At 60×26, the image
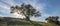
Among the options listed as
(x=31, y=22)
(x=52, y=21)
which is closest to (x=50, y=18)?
(x=52, y=21)

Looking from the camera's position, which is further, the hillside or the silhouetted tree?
the hillside

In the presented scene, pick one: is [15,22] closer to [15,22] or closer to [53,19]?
[15,22]

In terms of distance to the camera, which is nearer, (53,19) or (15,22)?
(53,19)

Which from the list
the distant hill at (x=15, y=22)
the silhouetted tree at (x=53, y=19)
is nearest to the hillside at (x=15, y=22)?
the distant hill at (x=15, y=22)

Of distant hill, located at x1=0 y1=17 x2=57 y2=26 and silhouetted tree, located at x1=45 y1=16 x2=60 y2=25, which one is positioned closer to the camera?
silhouetted tree, located at x1=45 y1=16 x2=60 y2=25

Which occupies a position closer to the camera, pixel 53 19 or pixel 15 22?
pixel 53 19

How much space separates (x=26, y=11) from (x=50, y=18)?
400 cm

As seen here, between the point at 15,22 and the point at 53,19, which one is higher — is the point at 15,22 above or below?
below

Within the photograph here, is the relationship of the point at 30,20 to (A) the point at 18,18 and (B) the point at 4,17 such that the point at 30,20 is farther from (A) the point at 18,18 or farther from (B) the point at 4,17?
(B) the point at 4,17

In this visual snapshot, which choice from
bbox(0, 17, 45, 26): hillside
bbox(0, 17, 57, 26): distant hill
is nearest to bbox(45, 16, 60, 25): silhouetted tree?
bbox(0, 17, 57, 26): distant hill

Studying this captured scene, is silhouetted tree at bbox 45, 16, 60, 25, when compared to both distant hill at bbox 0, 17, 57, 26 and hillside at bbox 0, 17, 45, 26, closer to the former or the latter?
distant hill at bbox 0, 17, 57, 26

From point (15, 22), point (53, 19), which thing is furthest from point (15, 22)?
point (53, 19)

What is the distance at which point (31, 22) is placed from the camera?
763 inches

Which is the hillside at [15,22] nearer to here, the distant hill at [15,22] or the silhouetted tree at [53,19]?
the distant hill at [15,22]
